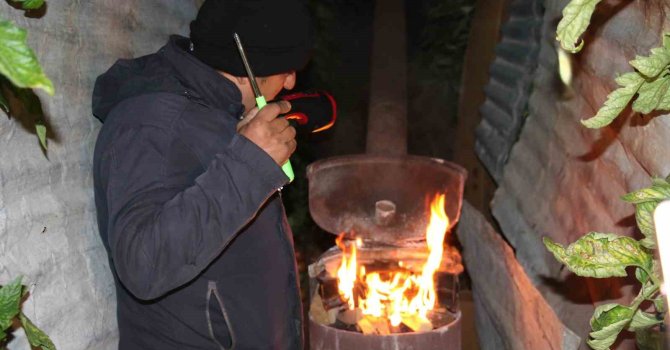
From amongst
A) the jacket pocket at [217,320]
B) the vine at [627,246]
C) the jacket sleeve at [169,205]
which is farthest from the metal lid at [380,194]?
the vine at [627,246]

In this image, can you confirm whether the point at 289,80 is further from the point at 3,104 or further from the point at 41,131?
the point at 3,104

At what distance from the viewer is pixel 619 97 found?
7.09ft

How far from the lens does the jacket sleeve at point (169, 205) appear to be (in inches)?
88.5

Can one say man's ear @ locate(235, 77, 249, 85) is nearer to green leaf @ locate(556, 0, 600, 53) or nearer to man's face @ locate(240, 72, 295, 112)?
man's face @ locate(240, 72, 295, 112)

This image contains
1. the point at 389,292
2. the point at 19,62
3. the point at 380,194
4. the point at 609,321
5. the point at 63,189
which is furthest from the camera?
the point at 380,194

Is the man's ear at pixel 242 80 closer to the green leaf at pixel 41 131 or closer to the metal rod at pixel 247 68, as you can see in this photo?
the metal rod at pixel 247 68

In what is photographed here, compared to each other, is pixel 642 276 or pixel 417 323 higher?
pixel 642 276

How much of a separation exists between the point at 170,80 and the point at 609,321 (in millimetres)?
1450

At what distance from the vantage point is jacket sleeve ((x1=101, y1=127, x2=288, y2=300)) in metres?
2.25

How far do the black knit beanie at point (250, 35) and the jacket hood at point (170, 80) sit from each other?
0.05m

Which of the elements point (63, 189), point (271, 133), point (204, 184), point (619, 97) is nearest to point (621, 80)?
point (619, 97)

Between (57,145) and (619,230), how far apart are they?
1.85 m

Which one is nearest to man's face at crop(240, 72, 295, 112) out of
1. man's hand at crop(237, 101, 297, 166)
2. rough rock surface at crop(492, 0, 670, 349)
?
man's hand at crop(237, 101, 297, 166)

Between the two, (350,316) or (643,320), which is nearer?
(643,320)
